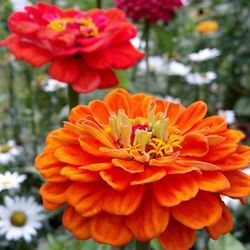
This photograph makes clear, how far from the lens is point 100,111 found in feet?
2.19

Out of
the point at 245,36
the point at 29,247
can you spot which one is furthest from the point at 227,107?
the point at 29,247

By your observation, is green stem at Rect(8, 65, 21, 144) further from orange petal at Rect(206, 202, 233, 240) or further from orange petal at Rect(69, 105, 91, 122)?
orange petal at Rect(206, 202, 233, 240)

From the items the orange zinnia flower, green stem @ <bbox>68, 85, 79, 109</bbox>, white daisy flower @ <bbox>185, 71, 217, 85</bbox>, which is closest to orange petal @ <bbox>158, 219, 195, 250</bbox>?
the orange zinnia flower

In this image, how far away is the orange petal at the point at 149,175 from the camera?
534mm

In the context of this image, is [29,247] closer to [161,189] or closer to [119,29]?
[119,29]

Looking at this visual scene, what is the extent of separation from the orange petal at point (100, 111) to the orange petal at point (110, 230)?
14cm

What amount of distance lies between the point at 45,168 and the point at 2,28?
2.74 feet

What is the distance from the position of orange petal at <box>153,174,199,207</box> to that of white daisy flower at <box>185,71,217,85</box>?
32.3 inches

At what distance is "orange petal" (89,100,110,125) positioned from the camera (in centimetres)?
66

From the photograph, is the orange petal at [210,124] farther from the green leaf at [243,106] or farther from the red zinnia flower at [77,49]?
the green leaf at [243,106]

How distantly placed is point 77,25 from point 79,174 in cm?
44

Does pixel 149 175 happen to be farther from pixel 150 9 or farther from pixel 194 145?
pixel 150 9

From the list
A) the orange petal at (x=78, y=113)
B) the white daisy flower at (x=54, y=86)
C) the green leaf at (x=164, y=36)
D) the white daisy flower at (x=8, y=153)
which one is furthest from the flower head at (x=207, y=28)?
the orange petal at (x=78, y=113)

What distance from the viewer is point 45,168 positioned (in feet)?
1.93
